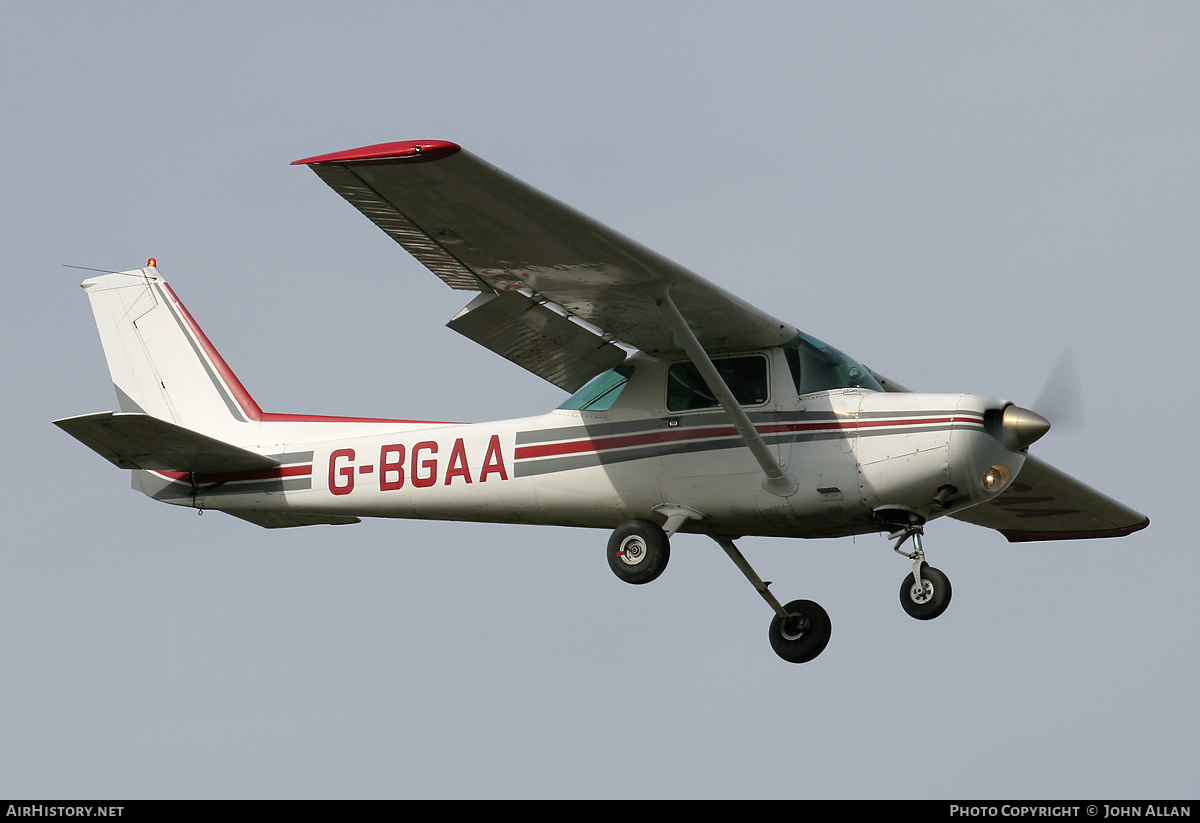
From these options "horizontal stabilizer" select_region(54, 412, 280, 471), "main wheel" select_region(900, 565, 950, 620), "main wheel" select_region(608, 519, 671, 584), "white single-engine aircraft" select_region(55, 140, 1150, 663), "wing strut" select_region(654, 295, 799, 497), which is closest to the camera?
"white single-engine aircraft" select_region(55, 140, 1150, 663)

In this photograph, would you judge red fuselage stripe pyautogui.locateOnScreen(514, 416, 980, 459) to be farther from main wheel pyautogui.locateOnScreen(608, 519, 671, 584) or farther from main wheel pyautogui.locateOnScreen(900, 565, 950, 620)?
main wheel pyautogui.locateOnScreen(900, 565, 950, 620)

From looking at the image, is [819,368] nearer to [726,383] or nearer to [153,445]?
[726,383]

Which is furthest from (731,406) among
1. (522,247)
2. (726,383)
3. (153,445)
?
(153,445)

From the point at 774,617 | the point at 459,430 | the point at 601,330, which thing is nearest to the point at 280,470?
the point at 459,430

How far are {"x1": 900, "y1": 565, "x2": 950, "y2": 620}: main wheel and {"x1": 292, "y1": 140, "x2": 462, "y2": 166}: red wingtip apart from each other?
216 inches

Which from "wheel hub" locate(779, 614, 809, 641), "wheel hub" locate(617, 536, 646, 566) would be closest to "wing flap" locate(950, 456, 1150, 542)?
"wheel hub" locate(779, 614, 809, 641)

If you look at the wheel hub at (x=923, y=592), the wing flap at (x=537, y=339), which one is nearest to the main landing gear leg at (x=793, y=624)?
the wheel hub at (x=923, y=592)

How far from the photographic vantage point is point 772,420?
14156mm

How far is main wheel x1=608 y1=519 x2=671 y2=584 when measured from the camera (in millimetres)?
14109

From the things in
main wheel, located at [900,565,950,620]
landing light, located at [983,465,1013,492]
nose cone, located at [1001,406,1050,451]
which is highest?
nose cone, located at [1001,406,1050,451]

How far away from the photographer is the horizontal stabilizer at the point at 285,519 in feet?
53.2

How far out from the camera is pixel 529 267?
1341cm

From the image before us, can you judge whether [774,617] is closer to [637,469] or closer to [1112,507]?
[637,469]

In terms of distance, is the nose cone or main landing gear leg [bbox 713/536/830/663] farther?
main landing gear leg [bbox 713/536/830/663]
